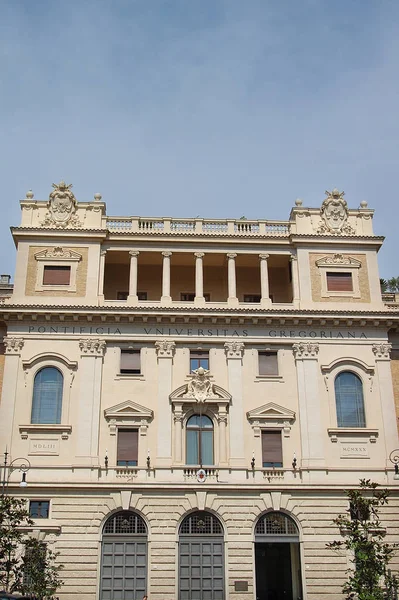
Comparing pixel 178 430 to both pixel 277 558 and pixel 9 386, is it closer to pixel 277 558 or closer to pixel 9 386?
pixel 9 386

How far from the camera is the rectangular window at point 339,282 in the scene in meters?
44.7

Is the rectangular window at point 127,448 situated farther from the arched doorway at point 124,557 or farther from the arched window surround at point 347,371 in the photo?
the arched window surround at point 347,371

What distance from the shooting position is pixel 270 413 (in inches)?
1635

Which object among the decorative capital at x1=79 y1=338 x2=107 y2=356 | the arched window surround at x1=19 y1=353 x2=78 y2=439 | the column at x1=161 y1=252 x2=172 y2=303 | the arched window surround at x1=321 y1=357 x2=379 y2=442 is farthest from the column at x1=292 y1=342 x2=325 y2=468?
the arched window surround at x1=19 y1=353 x2=78 y2=439

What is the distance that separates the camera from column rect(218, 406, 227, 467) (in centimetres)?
4050

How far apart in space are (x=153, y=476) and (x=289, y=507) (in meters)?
7.20

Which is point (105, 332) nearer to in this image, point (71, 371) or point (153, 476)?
point (71, 371)

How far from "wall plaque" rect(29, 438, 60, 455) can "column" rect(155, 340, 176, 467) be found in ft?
17.6

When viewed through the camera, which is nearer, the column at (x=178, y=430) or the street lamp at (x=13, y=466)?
the street lamp at (x=13, y=466)

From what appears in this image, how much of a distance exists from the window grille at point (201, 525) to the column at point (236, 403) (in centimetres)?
298

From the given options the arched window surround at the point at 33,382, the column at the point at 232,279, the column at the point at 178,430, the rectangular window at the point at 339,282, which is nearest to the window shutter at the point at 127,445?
the column at the point at 178,430

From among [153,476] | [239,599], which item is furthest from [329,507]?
[153,476]

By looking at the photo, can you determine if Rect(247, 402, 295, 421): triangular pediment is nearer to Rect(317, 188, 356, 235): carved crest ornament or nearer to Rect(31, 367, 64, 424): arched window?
Rect(31, 367, 64, 424): arched window

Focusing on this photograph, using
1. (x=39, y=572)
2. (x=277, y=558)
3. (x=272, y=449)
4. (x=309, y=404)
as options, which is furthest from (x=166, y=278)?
(x=277, y=558)
